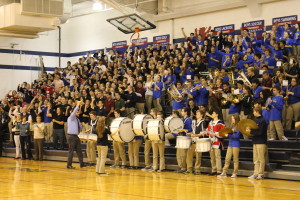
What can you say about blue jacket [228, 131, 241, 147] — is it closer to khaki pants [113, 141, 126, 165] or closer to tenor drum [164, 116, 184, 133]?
tenor drum [164, 116, 184, 133]

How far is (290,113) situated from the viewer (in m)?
15.9

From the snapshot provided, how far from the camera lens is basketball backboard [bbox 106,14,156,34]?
23578 mm

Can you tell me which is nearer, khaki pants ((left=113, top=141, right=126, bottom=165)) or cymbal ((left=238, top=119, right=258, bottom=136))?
cymbal ((left=238, top=119, right=258, bottom=136))

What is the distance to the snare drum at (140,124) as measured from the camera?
656 inches

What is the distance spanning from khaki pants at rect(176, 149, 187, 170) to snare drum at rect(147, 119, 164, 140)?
72cm

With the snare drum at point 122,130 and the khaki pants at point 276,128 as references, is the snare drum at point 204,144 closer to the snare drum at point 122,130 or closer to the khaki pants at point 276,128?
the khaki pants at point 276,128

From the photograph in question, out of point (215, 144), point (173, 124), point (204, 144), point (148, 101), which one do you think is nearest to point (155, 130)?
point (173, 124)

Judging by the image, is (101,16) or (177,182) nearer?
(177,182)

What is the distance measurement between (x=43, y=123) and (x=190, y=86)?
6.95 m

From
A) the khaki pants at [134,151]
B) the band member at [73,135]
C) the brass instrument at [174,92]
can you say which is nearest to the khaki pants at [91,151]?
the band member at [73,135]

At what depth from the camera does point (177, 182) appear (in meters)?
13.6

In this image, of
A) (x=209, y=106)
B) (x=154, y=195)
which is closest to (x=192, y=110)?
(x=209, y=106)

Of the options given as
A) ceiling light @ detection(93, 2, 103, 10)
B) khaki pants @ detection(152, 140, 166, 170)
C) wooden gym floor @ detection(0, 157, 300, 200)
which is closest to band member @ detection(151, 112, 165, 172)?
khaki pants @ detection(152, 140, 166, 170)

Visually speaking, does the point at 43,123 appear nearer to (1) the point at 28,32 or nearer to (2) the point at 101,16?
(1) the point at 28,32
